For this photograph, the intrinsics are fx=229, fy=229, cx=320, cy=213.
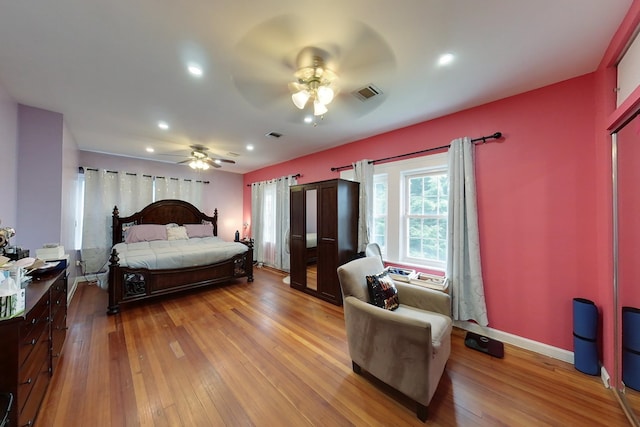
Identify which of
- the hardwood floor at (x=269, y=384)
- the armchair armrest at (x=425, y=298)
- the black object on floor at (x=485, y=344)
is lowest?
the hardwood floor at (x=269, y=384)

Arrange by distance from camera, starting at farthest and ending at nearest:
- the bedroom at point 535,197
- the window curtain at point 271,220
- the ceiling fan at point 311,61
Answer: the window curtain at point 271,220
the bedroom at point 535,197
the ceiling fan at point 311,61

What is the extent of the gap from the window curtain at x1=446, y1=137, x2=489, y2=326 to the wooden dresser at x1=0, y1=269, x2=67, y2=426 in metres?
3.39

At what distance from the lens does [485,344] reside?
2281 mm

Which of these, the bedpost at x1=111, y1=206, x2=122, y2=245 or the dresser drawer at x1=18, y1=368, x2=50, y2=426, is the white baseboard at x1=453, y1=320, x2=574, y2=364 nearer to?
the dresser drawer at x1=18, y1=368, x2=50, y2=426

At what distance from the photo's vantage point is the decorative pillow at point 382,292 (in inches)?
81.9

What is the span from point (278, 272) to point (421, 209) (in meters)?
3.37

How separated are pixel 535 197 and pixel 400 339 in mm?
1973

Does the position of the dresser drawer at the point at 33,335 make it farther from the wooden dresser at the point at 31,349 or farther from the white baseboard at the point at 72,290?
the white baseboard at the point at 72,290

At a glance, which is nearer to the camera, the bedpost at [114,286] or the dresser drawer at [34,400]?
the dresser drawer at [34,400]

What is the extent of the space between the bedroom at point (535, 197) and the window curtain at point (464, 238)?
130 mm

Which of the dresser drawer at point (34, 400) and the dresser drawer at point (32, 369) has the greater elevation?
the dresser drawer at point (32, 369)

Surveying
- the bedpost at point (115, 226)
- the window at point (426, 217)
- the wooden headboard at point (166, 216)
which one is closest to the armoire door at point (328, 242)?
the window at point (426, 217)

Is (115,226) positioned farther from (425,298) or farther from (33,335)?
(425,298)

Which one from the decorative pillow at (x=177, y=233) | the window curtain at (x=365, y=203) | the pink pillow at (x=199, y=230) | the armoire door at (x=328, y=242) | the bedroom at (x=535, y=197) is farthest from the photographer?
the pink pillow at (x=199, y=230)
